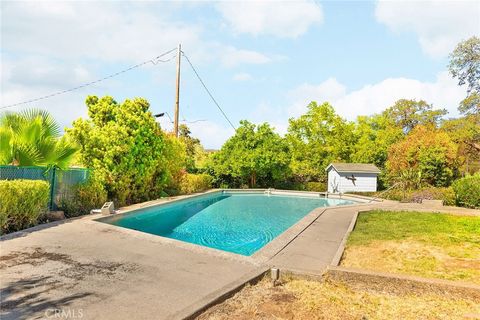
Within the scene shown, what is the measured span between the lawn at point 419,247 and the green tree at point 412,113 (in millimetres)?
35731

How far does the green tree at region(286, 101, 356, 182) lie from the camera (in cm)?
3616

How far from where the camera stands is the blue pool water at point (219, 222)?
11064 millimetres

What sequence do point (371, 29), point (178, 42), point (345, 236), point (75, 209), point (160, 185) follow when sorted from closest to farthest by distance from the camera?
point (345, 236) < point (75, 209) < point (371, 29) < point (160, 185) < point (178, 42)

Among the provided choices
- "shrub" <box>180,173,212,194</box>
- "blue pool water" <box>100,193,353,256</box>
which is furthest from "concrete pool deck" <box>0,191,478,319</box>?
"shrub" <box>180,173,212,194</box>

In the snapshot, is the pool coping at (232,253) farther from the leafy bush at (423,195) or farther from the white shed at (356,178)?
the white shed at (356,178)

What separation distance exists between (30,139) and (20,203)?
2.39 metres

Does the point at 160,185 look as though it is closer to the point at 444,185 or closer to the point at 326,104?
the point at 444,185

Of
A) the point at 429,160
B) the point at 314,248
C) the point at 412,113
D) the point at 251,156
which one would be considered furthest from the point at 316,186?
the point at 412,113

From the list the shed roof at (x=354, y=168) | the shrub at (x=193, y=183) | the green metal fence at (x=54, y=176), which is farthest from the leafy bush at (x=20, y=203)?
the shed roof at (x=354, y=168)

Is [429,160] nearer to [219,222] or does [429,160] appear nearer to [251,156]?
→ [251,156]

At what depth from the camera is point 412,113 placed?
4472 cm

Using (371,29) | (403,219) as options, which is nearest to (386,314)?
(403,219)

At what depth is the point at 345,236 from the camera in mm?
9578

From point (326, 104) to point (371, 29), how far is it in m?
24.4
